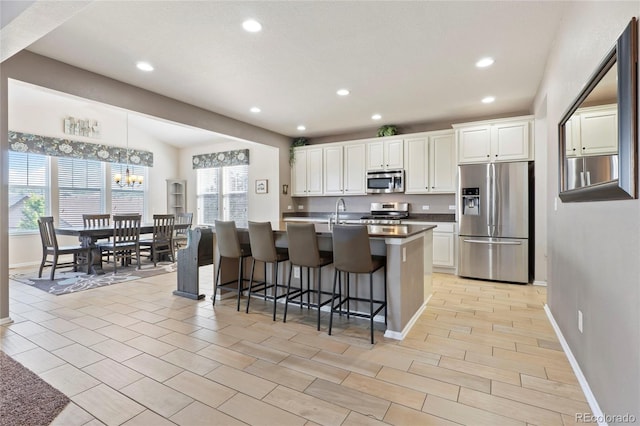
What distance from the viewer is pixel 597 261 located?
171 centimetres

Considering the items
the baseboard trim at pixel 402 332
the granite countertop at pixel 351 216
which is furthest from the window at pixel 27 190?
the baseboard trim at pixel 402 332

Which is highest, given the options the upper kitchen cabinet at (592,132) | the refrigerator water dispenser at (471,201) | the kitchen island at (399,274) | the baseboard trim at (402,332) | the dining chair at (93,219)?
the upper kitchen cabinet at (592,132)

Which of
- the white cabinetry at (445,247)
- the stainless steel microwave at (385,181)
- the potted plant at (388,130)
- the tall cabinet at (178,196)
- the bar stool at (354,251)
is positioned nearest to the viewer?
the bar stool at (354,251)

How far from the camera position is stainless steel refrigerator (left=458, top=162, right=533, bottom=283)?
4.57m

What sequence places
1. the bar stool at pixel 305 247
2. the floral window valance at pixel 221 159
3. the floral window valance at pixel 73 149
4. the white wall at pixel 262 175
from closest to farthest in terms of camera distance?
the bar stool at pixel 305 247
the floral window valance at pixel 73 149
the white wall at pixel 262 175
the floral window valance at pixel 221 159

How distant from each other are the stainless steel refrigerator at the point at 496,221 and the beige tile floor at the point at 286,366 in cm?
115

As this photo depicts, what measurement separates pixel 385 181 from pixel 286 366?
4.33m

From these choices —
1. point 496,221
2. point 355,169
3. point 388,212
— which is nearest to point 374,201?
point 388,212

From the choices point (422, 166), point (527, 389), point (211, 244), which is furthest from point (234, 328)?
point (422, 166)

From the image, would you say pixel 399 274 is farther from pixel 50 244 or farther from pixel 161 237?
pixel 50 244

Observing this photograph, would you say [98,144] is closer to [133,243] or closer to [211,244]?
[133,243]

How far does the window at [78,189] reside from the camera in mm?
6418

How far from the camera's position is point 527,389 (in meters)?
1.97

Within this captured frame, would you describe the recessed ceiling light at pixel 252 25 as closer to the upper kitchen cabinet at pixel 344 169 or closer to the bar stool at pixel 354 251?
the bar stool at pixel 354 251
